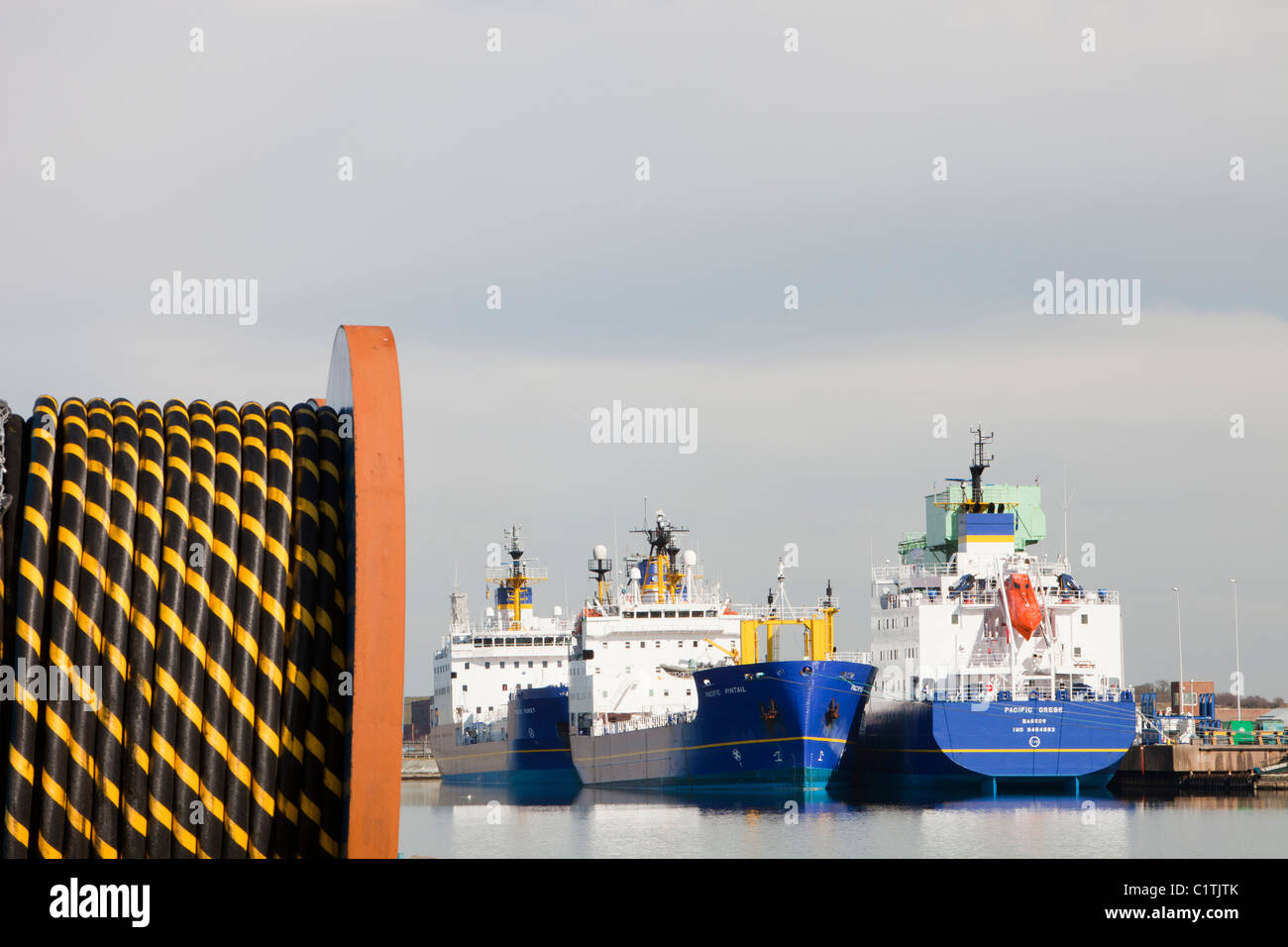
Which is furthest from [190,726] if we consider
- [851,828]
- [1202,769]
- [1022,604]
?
[1202,769]

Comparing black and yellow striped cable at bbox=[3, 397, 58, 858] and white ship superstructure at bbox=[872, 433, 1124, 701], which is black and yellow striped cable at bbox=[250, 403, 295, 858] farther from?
white ship superstructure at bbox=[872, 433, 1124, 701]

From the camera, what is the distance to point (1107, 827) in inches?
1672

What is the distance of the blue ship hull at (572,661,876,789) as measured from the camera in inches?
2115

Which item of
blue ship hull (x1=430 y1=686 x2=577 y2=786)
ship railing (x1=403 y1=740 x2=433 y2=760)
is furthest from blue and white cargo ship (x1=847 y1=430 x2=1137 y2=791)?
ship railing (x1=403 y1=740 x2=433 y2=760)

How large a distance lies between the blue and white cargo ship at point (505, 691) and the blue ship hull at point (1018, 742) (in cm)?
2153

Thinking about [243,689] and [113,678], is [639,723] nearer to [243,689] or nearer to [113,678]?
[243,689]

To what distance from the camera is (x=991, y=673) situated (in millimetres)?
59875

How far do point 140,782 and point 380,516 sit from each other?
2017 millimetres

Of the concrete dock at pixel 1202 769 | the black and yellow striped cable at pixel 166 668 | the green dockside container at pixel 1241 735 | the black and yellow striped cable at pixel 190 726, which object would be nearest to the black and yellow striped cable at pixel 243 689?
the black and yellow striped cable at pixel 190 726

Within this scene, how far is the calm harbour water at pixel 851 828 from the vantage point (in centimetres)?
3672

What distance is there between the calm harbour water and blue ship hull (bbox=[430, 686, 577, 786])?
452 inches

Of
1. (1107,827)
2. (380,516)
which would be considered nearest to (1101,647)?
(1107,827)

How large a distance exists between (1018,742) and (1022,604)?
6.40 metres
